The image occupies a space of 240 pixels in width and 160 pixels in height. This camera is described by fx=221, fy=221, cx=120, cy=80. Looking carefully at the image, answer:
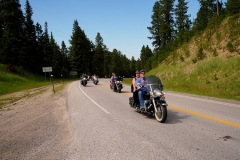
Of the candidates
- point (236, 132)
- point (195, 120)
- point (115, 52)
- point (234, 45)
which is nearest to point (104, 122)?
point (195, 120)

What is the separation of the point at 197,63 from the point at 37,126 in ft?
81.1

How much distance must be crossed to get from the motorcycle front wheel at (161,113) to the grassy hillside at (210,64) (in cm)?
1123

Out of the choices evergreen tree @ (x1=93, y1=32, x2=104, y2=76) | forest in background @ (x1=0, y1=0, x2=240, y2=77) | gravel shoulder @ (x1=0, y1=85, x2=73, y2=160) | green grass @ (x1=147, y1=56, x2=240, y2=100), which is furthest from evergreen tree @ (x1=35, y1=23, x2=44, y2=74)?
gravel shoulder @ (x1=0, y1=85, x2=73, y2=160)

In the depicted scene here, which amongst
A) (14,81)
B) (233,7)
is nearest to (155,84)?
(233,7)

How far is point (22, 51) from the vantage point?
50.1m

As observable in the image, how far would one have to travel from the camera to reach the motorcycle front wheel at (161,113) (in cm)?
761

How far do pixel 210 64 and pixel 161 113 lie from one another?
20.3m

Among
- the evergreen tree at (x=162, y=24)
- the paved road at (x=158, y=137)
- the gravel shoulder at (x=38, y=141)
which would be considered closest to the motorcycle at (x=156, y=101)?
the paved road at (x=158, y=137)

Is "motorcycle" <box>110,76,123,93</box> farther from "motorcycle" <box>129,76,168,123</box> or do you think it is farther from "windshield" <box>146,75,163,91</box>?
"windshield" <box>146,75,163,91</box>

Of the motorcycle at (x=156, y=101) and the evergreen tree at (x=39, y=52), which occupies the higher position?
the evergreen tree at (x=39, y=52)

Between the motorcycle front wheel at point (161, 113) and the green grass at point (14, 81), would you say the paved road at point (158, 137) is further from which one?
the green grass at point (14, 81)

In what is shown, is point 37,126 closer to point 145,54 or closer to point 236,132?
point 236,132

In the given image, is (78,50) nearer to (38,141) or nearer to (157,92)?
(157,92)

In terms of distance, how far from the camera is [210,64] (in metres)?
25.8
